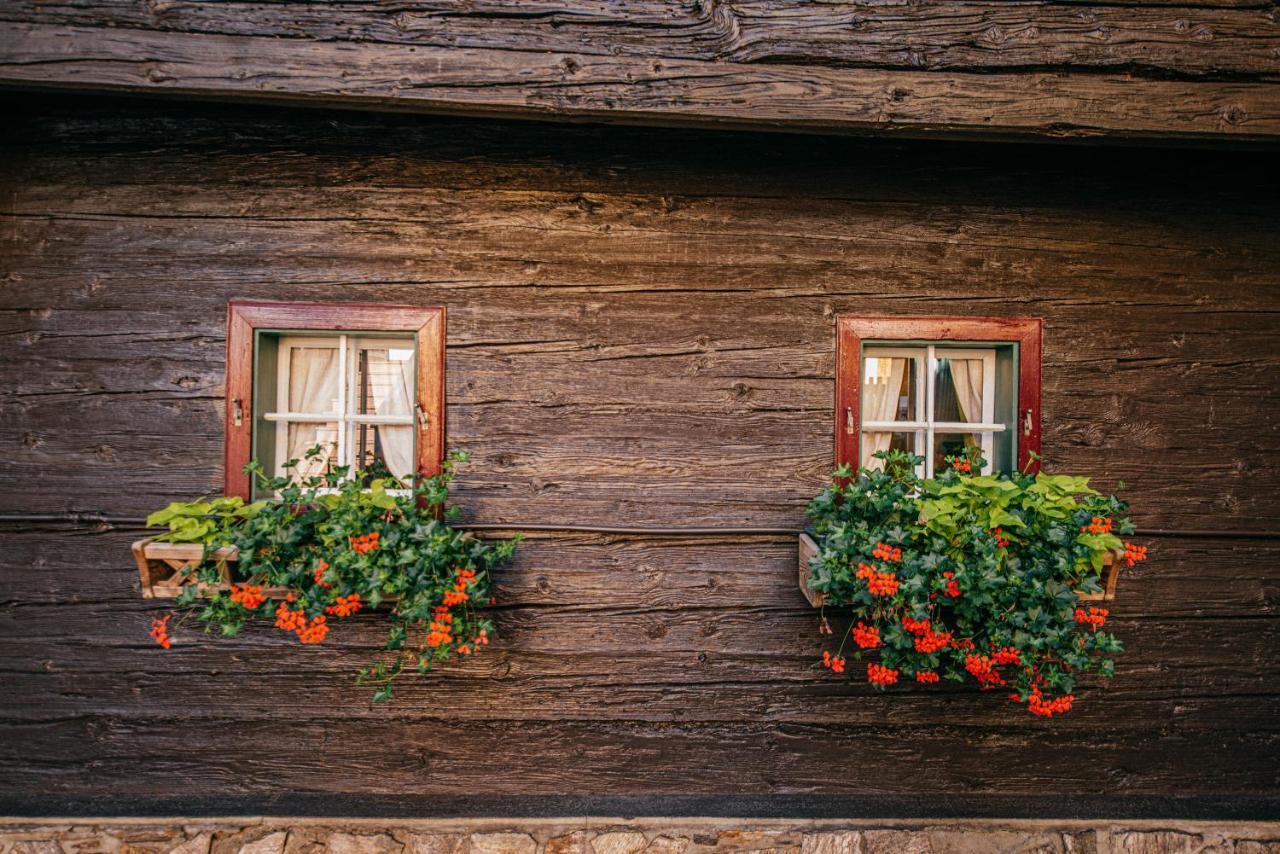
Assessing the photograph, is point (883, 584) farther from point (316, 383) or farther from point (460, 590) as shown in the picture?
point (316, 383)

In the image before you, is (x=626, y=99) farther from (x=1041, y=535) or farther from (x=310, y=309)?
(x=1041, y=535)

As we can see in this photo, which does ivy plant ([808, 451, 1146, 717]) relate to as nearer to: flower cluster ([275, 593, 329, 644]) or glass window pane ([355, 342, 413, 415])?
flower cluster ([275, 593, 329, 644])

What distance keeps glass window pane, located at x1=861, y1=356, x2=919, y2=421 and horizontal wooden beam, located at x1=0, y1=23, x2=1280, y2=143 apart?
2.93 feet

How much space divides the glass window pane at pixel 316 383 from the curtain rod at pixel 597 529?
753mm

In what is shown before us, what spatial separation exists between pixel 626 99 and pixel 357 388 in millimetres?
1557

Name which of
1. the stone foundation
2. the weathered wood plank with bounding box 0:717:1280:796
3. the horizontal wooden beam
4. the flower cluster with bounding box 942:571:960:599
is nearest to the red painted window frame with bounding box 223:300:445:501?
the horizontal wooden beam

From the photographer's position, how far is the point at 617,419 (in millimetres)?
2543

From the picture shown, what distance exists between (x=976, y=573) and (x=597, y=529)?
138cm

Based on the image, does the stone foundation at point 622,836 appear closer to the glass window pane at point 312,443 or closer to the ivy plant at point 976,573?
the ivy plant at point 976,573

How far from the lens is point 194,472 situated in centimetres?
247

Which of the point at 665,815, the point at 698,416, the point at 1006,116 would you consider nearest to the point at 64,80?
the point at 698,416

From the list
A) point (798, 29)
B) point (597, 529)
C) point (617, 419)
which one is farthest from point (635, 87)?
point (597, 529)

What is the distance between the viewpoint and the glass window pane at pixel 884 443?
261 cm

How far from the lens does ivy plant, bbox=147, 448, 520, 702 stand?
2082mm
